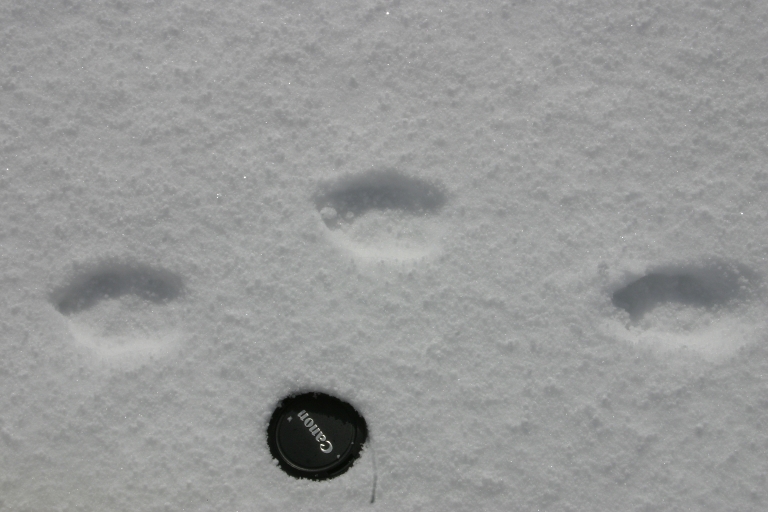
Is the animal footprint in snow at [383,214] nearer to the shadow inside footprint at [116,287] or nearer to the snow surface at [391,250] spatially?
the snow surface at [391,250]

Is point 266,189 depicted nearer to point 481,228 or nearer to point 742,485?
point 481,228

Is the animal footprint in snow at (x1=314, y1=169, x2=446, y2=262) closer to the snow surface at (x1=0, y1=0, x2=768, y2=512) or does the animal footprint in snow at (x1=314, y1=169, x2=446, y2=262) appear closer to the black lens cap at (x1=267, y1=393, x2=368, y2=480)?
the snow surface at (x1=0, y1=0, x2=768, y2=512)

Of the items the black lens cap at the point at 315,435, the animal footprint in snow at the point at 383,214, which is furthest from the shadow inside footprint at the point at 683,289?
the black lens cap at the point at 315,435

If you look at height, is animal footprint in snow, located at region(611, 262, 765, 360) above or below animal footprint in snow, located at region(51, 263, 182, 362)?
above

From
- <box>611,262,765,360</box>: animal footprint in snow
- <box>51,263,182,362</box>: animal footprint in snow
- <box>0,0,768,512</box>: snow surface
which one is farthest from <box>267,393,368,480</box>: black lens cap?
<box>611,262,765,360</box>: animal footprint in snow

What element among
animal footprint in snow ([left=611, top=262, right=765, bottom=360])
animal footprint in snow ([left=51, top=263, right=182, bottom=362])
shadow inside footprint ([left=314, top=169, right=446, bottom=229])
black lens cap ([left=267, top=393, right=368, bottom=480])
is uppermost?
shadow inside footprint ([left=314, top=169, right=446, bottom=229])

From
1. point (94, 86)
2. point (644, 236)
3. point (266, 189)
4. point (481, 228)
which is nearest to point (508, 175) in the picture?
point (481, 228)

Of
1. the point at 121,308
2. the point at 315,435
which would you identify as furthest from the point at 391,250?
the point at 121,308
